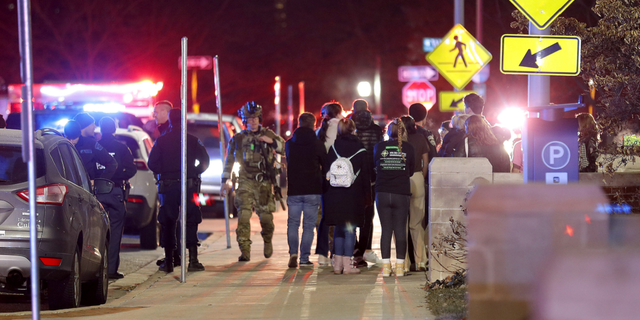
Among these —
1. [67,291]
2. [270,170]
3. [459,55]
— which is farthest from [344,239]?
[459,55]

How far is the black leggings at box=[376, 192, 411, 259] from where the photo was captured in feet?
31.7

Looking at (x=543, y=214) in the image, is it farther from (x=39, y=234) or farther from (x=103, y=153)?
(x=103, y=153)

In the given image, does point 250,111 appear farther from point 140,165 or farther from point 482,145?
point 482,145

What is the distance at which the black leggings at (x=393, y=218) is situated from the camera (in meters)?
9.66

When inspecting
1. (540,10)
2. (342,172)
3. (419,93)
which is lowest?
(342,172)

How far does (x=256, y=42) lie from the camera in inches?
2325

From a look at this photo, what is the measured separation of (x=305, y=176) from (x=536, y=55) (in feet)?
12.9

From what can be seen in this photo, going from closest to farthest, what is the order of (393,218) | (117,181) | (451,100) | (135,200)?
(393,218) < (117,181) < (135,200) < (451,100)

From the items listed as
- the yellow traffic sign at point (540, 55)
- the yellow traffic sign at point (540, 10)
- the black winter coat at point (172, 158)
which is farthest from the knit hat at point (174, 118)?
the yellow traffic sign at point (540, 10)

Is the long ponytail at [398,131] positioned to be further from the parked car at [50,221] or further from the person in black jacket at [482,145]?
the parked car at [50,221]

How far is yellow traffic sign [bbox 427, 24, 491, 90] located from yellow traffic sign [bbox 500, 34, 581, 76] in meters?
7.65

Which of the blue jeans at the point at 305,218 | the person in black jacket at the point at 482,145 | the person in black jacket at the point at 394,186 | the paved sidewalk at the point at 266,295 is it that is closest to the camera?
the paved sidewalk at the point at 266,295

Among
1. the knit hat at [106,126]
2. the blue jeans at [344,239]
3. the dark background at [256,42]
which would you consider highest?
the dark background at [256,42]

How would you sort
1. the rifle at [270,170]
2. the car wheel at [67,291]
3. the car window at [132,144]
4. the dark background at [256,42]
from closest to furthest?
the car wheel at [67,291] < the rifle at [270,170] < the car window at [132,144] < the dark background at [256,42]
